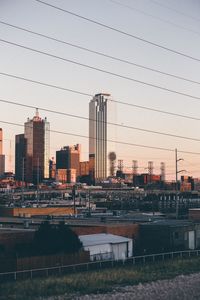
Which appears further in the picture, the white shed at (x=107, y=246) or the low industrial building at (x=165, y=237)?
the low industrial building at (x=165, y=237)

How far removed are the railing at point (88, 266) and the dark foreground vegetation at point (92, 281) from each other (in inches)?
37.7

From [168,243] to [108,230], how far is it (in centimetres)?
538

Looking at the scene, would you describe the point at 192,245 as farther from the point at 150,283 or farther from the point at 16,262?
the point at 16,262

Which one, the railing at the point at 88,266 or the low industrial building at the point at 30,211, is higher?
the low industrial building at the point at 30,211

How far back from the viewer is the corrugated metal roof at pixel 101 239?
40575 mm

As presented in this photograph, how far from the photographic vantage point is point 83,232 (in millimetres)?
45531

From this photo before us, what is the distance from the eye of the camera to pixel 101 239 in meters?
41.9

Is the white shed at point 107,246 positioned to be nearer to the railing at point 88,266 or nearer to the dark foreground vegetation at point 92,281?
the railing at point 88,266

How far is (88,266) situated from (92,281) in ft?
13.7

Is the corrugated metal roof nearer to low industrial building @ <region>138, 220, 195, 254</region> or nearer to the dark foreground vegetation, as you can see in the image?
low industrial building @ <region>138, 220, 195, 254</region>

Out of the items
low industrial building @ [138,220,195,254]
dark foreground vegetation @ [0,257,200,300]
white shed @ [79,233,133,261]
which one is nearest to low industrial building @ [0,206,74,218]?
low industrial building @ [138,220,195,254]

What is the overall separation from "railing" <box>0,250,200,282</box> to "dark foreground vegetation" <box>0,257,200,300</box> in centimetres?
96

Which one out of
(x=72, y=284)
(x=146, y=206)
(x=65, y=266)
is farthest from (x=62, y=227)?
(x=146, y=206)

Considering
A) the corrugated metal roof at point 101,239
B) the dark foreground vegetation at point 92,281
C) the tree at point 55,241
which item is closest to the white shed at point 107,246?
the corrugated metal roof at point 101,239
